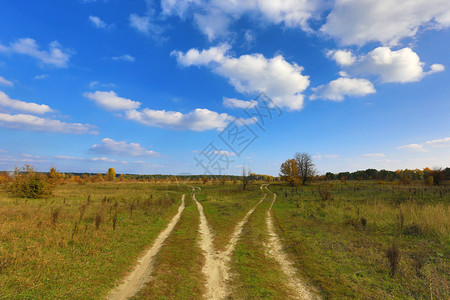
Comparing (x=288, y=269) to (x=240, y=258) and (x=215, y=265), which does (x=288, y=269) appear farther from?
(x=215, y=265)

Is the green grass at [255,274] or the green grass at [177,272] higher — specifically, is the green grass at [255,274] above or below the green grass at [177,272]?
below

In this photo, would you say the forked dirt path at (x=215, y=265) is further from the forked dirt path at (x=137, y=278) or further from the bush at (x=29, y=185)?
the bush at (x=29, y=185)

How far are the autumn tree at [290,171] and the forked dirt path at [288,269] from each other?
179 ft

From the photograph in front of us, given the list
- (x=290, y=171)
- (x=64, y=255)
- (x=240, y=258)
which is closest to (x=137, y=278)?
(x=64, y=255)

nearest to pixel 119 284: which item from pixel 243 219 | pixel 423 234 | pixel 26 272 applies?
pixel 26 272

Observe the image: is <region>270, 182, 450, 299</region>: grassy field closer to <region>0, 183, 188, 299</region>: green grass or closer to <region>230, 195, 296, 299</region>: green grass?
<region>230, 195, 296, 299</region>: green grass

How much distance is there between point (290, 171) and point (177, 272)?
210ft

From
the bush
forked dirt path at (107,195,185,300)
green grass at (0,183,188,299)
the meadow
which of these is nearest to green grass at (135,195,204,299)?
the meadow

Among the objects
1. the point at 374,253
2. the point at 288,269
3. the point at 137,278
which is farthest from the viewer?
the point at 374,253

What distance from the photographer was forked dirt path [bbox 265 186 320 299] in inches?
254

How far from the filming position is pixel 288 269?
27.2ft

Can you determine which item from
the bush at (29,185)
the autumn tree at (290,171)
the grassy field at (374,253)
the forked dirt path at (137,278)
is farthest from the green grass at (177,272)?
the autumn tree at (290,171)

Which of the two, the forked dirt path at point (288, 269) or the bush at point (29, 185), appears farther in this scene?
the bush at point (29, 185)

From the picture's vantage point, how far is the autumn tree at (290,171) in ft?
214
